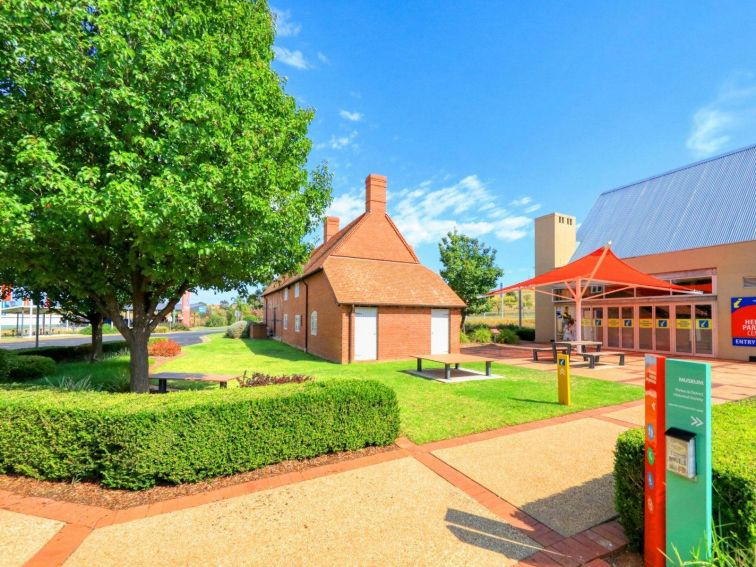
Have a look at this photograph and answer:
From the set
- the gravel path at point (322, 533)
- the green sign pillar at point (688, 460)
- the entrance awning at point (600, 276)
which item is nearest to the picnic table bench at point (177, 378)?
the gravel path at point (322, 533)

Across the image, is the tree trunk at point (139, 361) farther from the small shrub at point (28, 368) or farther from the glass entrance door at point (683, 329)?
the glass entrance door at point (683, 329)

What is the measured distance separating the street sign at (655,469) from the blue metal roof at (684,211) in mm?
20512

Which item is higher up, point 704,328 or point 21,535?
point 704,328

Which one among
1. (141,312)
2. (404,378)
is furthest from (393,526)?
(404,378)

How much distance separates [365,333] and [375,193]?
8.74 meters

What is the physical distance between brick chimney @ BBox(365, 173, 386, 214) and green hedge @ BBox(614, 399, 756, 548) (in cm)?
1796

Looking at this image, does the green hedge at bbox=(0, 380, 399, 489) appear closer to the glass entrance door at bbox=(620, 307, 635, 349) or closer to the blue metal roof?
the glass entrance door at bbox=(620, 307, 635, 349)

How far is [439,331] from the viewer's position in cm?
1867

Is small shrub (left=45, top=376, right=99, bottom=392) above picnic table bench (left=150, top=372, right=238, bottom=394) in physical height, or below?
above

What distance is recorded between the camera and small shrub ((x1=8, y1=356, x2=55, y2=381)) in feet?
34.0

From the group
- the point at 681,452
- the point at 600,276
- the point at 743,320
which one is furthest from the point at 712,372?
the point at 681,452

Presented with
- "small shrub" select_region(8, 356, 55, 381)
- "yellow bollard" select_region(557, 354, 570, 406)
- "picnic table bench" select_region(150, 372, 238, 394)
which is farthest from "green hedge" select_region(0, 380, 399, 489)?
"small shrub" select_region(8, 356, 55, 381)

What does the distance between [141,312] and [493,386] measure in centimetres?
931

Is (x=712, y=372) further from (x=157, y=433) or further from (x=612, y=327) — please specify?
(x=157, y=433)
